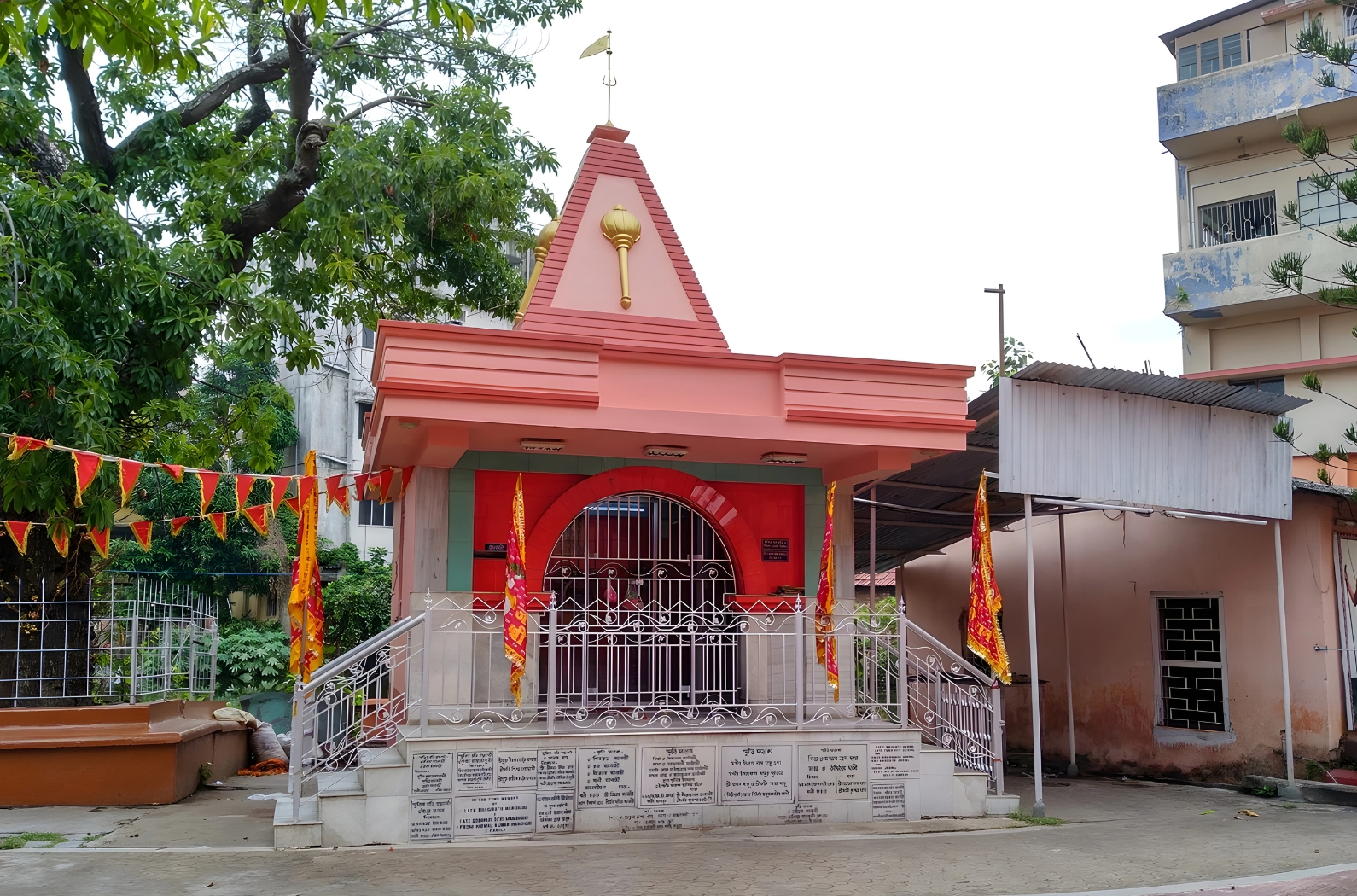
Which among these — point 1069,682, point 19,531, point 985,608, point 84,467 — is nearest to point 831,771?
point 985,608

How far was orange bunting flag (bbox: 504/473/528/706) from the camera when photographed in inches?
351

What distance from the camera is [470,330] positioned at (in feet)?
29.8

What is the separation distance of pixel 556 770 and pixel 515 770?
315mm

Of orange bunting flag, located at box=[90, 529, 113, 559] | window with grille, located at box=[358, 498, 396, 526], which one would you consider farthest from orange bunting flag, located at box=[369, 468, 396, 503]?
window with grille, located at box=[358, 498, 396, 526]

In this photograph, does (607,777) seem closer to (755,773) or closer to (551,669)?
(551,669)

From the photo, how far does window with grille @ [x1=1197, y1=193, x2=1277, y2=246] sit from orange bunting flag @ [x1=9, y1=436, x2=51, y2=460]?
883 inches

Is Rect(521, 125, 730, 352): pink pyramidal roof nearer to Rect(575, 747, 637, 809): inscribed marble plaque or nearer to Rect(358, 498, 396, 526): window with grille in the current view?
Rect(575, 747, 637, 809): inscribed marble plaque

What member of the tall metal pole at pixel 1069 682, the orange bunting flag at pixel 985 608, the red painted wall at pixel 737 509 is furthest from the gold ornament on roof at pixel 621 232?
the tall metal pole at pixel 1069 682

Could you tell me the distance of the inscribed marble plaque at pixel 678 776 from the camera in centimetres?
905

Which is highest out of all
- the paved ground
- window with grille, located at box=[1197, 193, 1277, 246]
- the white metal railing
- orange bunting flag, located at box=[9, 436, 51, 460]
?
window with grille, located at box=[1197, 193, 1277, 246]

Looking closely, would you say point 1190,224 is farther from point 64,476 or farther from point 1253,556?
point 64,476

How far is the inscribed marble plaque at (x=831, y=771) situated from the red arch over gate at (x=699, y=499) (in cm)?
180

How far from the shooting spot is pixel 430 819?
28.0 feet

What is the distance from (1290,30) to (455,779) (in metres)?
23.3
